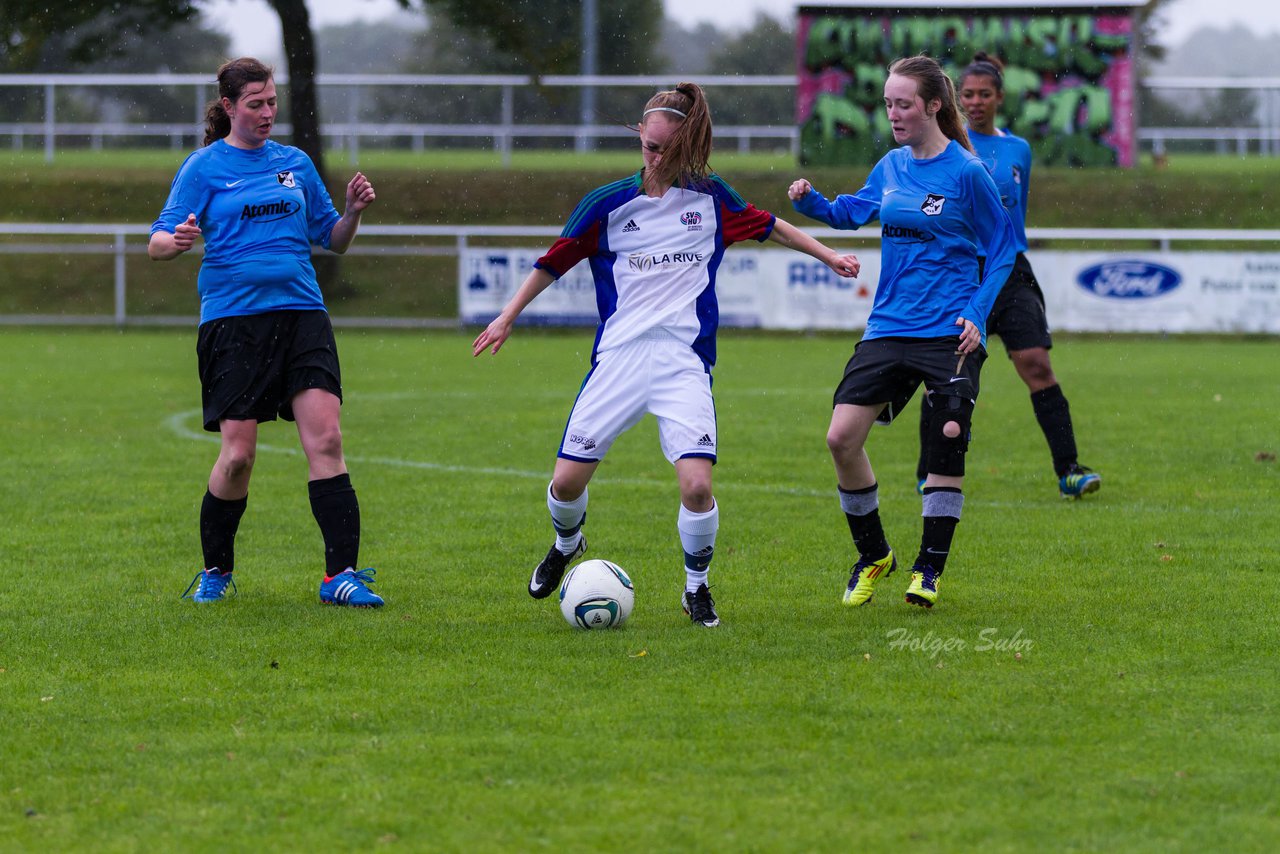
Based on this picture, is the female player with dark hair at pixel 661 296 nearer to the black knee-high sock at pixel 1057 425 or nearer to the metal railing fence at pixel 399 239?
the black knee-high sock at pixel 1057 425

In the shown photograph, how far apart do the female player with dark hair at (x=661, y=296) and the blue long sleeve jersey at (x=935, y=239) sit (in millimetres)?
544

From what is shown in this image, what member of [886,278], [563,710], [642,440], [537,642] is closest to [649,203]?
[886,278]

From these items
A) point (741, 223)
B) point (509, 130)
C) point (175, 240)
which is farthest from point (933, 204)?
point (509, 130)

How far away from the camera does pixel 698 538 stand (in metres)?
5.81

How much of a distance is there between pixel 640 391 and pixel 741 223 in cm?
71

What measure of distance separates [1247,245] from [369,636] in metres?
24.4

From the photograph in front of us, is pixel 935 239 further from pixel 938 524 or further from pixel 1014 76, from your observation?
pixel 1014 76

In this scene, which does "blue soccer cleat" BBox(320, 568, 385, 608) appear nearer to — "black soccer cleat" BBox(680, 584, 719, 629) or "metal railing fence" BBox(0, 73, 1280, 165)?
"black soccer cleat" BBox(680, 584, 719, 629)

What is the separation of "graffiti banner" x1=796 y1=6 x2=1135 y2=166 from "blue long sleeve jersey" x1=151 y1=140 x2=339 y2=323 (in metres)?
25.1

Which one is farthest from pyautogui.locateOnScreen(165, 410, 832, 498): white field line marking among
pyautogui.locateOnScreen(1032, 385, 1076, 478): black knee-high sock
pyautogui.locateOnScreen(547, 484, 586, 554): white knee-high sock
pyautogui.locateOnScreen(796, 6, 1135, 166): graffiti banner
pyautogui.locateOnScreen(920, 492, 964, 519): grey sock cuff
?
pyautogui.locateOnScreen(796, 6, 1135, 166): graffiti banner

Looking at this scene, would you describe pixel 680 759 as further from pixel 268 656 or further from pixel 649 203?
pixel 649 203

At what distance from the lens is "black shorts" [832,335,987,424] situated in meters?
6.10

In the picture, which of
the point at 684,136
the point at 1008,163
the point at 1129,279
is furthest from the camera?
the point at 1129,279

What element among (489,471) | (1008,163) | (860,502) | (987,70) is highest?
(987,70)
